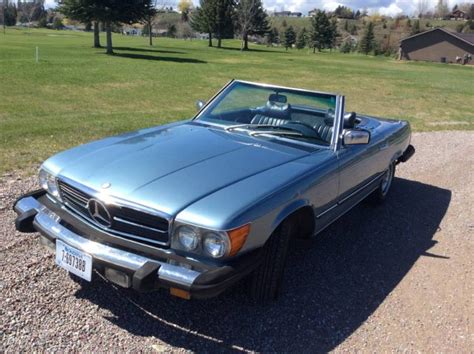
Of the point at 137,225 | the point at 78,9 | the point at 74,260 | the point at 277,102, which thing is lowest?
the point at 74,260

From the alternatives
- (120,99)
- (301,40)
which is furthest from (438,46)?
(120,99)

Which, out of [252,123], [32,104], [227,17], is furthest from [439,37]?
[252,123]

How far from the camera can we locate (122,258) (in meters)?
2.76

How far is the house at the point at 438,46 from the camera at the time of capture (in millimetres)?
67938

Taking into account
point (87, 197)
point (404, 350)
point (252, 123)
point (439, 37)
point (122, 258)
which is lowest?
point (404, 350)

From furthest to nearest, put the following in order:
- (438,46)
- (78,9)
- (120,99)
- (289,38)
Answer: (289,38) → (438,46) → (78,9) → (120,99)

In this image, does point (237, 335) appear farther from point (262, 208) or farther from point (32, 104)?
point (32, 104)

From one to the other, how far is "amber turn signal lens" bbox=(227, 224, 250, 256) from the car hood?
1.05 ft

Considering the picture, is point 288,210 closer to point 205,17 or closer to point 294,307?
point 294,307

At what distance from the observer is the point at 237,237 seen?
107 inches

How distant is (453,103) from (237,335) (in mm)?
17737

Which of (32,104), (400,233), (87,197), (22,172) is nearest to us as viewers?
(87,197)

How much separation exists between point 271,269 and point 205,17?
5640cm

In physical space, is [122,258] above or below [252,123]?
below
